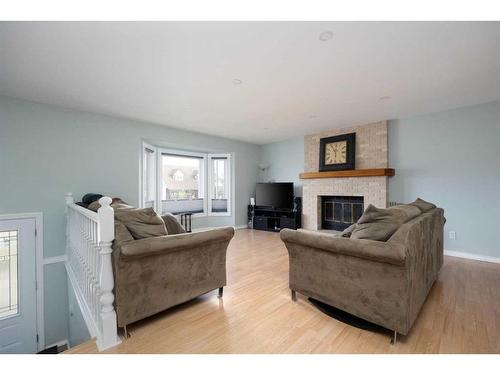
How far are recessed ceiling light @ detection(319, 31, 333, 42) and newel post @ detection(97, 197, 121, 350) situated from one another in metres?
2.16

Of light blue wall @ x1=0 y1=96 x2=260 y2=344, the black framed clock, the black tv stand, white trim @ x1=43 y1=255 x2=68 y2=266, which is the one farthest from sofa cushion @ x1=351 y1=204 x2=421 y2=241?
white trim @ x1=43 y1=255 x2=68 y2=266

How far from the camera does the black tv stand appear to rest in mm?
5570

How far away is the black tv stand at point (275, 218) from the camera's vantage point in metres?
5.57

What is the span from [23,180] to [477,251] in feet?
22.9

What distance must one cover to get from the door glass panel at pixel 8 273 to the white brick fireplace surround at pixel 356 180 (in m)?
5.28

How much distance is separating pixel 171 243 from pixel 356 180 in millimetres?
4142

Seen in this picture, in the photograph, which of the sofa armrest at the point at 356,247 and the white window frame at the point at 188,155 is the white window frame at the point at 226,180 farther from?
the sofa armrest at the point at 356,247

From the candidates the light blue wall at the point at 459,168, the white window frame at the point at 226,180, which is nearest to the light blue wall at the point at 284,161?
the white window frame at the point at 226,180

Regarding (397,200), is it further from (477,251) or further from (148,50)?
(148,50)

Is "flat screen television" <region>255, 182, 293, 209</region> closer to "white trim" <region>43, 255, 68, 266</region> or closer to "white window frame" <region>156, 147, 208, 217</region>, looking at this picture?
"white window frame" <region>156, 147, 208, 217</region>

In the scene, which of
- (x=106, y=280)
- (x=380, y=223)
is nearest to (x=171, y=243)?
(x=106, y=280)

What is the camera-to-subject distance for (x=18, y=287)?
3145mm

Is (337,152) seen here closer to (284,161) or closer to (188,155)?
(284,161)
